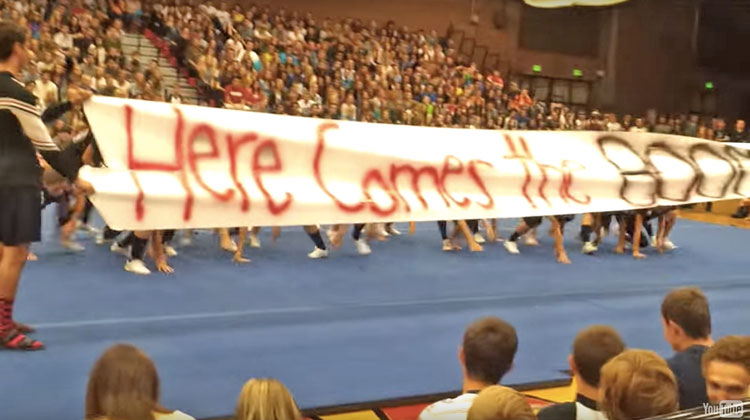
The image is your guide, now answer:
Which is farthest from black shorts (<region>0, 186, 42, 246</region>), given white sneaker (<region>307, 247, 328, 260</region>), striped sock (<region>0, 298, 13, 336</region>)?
white sneaker (<region>307, 247, 328, 260</region>)

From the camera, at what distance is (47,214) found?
10039mm

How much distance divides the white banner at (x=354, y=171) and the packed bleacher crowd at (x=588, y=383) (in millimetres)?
Result: 1473

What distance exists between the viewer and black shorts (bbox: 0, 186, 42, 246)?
13.6 feet

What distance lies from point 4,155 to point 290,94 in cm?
971

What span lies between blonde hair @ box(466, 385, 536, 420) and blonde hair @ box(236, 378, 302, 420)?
0.50m

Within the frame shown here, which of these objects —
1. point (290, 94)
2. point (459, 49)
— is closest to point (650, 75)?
point (459, 49)

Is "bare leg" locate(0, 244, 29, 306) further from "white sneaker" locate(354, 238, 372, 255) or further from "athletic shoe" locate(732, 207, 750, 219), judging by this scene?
"athletic shoe" locate(732, 207, 750, 219)

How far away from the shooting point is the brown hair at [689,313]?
3.13 meters

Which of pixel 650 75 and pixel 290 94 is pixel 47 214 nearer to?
pixel 290 94

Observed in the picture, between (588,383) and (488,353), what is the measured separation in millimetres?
355

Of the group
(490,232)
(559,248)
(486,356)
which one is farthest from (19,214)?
(490,232)

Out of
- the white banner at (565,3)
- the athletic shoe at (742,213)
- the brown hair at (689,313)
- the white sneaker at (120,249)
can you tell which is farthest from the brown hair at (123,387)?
the white banner at (565,3)

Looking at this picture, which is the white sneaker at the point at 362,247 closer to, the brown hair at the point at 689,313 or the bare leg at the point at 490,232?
the bare leg at the point at 490,232

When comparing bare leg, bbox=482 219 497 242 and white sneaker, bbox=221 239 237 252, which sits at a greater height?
bare leg, bbox=482 219 497 242
